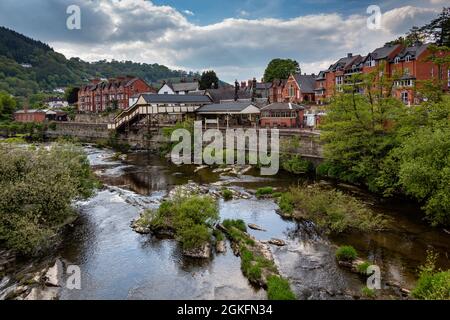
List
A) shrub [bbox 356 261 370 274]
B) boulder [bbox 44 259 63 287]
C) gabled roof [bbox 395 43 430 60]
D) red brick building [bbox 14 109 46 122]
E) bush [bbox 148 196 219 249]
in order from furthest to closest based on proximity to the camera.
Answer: red brick building [bbox 14 109 46 122] < gabled roof [bbox 395 43 430 60] < bush [bbox 148 196 219 249] < shrub [bbox 356 261 370 274] < boulder [bbox 44 259 63 287]

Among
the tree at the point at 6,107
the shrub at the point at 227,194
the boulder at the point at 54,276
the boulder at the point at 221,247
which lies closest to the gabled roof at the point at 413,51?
the shrub at the point at 227,194

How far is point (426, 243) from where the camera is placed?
70.3 ft

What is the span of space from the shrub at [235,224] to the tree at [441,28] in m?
50.9

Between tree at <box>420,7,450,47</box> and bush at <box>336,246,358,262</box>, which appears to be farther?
tree at <box>420,7,450,47</box>

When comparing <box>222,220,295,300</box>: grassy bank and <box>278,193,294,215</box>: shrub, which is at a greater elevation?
<box>278,193,294,215</box>: shrub

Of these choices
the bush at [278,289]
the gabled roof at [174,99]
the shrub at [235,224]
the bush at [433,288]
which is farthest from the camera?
the gabled roof at [174,99]

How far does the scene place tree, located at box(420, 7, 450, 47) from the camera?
197 ft

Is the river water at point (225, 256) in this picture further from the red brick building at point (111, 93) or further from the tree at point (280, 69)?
the tree at point (280, 69)

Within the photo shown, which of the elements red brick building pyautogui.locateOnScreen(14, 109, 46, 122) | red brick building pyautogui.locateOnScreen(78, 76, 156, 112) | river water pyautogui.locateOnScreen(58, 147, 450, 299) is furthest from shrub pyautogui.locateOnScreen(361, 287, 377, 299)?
red brick building pyautogui.locateOnScreen(14, 109, 46, 122)

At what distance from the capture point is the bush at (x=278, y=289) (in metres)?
15.1

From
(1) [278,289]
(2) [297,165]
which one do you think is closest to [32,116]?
(2) [297,165]

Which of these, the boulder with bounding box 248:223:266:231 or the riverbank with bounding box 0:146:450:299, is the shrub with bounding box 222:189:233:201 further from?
the boulder with bounding box 248:223:266:231

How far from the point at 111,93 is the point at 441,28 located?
2874 inches
